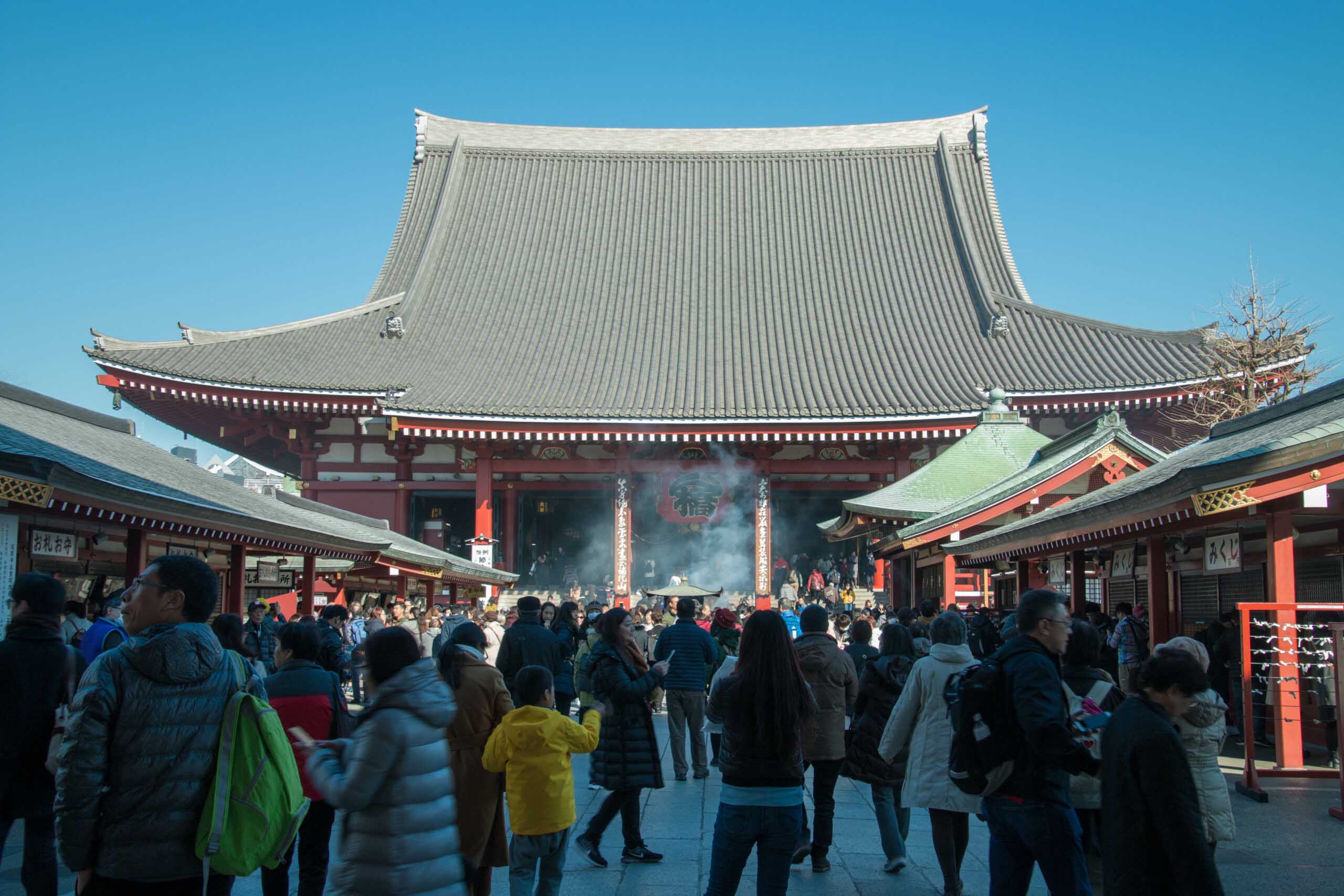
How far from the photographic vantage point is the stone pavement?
5688 mm

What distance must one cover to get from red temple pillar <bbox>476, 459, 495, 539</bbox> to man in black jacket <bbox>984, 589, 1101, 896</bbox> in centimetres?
1904

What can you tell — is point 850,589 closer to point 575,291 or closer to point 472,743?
point 575,291

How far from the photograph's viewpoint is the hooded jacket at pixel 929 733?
518 cm

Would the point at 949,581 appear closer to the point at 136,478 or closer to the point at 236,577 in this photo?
the point at 236,577

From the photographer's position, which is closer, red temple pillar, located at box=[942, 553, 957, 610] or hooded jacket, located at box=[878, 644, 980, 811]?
hooded jacket, located at box=[878, 644, 980, 811]

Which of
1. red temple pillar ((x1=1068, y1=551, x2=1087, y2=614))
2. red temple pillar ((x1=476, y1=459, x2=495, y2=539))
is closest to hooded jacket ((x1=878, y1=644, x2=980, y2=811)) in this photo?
red temple pillar ((x1=1068, y1=551, x2=1087, y2=614))

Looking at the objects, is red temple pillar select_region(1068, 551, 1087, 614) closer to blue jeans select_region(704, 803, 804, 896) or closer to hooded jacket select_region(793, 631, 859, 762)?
hooded jacket select_region(793, 631, 859, 762)

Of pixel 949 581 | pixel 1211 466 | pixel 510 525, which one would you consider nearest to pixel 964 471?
pixel 949 581

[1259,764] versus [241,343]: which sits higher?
[241,343]

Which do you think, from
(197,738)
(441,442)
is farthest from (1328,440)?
(441,442)

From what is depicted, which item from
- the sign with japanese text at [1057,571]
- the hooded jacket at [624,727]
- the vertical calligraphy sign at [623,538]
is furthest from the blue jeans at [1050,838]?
the vertical calligraphy sign at [623,538]

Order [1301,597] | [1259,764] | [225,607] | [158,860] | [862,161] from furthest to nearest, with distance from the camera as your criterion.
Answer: [862,161] → [225,607] → [1301,597] → [1259,764] → [158,860]

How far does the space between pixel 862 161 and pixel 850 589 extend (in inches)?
565

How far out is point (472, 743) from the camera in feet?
15.9
